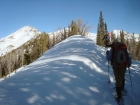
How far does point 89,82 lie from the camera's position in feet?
22.3

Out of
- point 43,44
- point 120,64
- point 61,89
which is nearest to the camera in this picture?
point 61,89

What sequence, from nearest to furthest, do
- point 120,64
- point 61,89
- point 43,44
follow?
1. point 61,89
2. point 120,64
3. point 43,44

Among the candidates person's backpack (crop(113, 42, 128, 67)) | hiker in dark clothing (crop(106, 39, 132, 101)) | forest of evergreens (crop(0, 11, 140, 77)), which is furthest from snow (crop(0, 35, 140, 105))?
forest of evergreens (crop(0, 11, 140, 77))

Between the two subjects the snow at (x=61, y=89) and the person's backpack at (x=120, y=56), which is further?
the person's backpack at (x=120, y=56)

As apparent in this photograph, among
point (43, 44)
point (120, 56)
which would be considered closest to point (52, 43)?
point (43, 44)

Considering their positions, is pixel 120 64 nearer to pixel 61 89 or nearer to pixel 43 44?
pixel 61 89

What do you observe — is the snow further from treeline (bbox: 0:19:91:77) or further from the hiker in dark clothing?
treeline (bbox: 0:19:91:77)

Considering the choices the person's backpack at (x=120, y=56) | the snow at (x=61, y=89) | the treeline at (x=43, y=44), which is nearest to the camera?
the snow at (x=61, y=89)

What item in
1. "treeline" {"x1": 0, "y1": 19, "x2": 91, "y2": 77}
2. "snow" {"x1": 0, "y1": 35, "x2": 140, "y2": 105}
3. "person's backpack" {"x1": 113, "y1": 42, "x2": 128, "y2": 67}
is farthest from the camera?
"treeline" {"x1": 0, "y1": 19, "x2": 91, "y2": 77}

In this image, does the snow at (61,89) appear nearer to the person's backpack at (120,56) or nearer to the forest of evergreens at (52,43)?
the person's backpack at (120,56)

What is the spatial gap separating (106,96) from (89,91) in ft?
2.27

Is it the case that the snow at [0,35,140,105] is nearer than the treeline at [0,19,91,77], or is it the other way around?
the snow at [0,35,140,105]

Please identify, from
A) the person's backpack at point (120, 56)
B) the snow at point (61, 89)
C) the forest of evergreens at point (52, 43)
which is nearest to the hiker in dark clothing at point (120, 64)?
the person's backpack at point (120, 56)

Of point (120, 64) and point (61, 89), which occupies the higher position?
point (120, 64)
